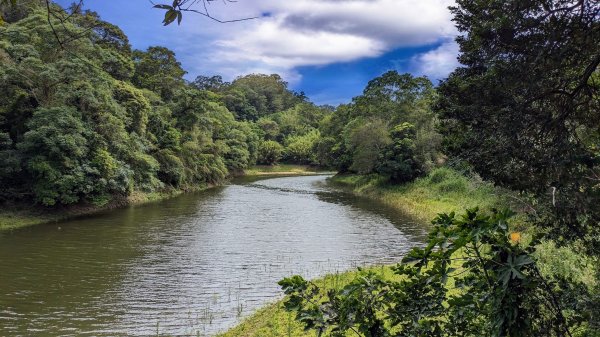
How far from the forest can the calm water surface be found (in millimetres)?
3743

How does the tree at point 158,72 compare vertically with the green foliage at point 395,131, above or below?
above

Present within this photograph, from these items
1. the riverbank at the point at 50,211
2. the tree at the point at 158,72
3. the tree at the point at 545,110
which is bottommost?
the riverbank at the point at 50,211

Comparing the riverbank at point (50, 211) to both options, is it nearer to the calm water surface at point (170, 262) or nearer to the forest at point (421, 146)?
the forest at point (421, 146)

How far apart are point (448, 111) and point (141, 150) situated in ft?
103

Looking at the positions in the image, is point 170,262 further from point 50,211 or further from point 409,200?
point 409,200

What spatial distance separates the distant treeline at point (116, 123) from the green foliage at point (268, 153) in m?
11.9

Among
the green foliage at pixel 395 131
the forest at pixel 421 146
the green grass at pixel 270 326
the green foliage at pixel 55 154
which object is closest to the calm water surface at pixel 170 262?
the green grass at pixel 270 326

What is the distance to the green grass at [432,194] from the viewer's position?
27.4 metres

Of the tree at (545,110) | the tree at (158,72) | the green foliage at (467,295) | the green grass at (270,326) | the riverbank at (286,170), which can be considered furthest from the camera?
the riverbank at (286,170)

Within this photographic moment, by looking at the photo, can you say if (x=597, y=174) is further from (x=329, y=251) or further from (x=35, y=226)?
(x=35, y=226)

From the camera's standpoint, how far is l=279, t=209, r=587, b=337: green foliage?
108 inches

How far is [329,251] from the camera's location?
61.2 feet

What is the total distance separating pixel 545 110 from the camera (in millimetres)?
4383

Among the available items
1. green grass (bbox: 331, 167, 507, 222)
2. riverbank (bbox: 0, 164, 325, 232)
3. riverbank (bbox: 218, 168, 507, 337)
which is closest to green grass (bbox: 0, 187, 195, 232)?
riverbank (bbox: 0, 164, 325, 232)
